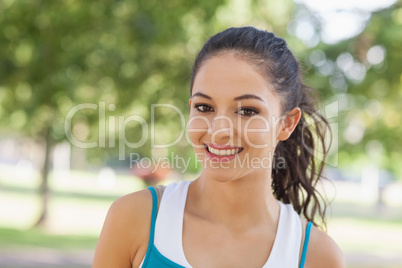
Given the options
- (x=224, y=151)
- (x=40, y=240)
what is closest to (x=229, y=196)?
(x=224, y=151)

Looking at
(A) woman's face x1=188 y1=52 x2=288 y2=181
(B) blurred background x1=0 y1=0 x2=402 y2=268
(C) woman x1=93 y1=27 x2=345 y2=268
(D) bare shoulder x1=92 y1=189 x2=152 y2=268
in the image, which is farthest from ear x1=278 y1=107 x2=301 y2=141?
(B) blurred background x1=0 y1=0 x2=402 y2=268

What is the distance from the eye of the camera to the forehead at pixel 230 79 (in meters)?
1.98

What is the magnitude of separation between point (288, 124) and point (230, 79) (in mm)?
390

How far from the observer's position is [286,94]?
87.4 inches

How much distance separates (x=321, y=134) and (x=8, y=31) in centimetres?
565

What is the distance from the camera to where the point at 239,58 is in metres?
2.05

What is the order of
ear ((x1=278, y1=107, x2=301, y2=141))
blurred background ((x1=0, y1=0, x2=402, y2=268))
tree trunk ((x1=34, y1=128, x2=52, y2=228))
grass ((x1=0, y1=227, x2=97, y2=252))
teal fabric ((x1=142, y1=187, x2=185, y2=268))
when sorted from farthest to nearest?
tree trunk ((x1=34, y1=128, x2=52, y2=228)) < grass ((x1=0, y1=227, x2=97, y2=252)) < blurred background ((x1=0, y1=0, x2=402, y2=268)) < ear ((x1=278, y1=107, x2=301, y2=141)) < teal fabric ((x1=142, y1=187, x2=185, y2=268))

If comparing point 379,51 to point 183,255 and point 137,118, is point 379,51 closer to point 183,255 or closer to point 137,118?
point 137,118

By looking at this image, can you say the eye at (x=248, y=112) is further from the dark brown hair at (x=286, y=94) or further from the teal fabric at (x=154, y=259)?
the teal fabric at (x=154, y=259)

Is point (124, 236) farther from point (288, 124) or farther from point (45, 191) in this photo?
point (45, 191)

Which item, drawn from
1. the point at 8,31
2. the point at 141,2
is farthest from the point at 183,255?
the point at 8,31

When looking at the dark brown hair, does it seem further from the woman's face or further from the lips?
the lips

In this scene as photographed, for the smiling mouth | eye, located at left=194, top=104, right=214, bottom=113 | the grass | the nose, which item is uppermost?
eye, located at left=194, top=104, right=214, bottom=113

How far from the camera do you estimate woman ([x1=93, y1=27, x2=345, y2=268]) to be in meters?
1.98
